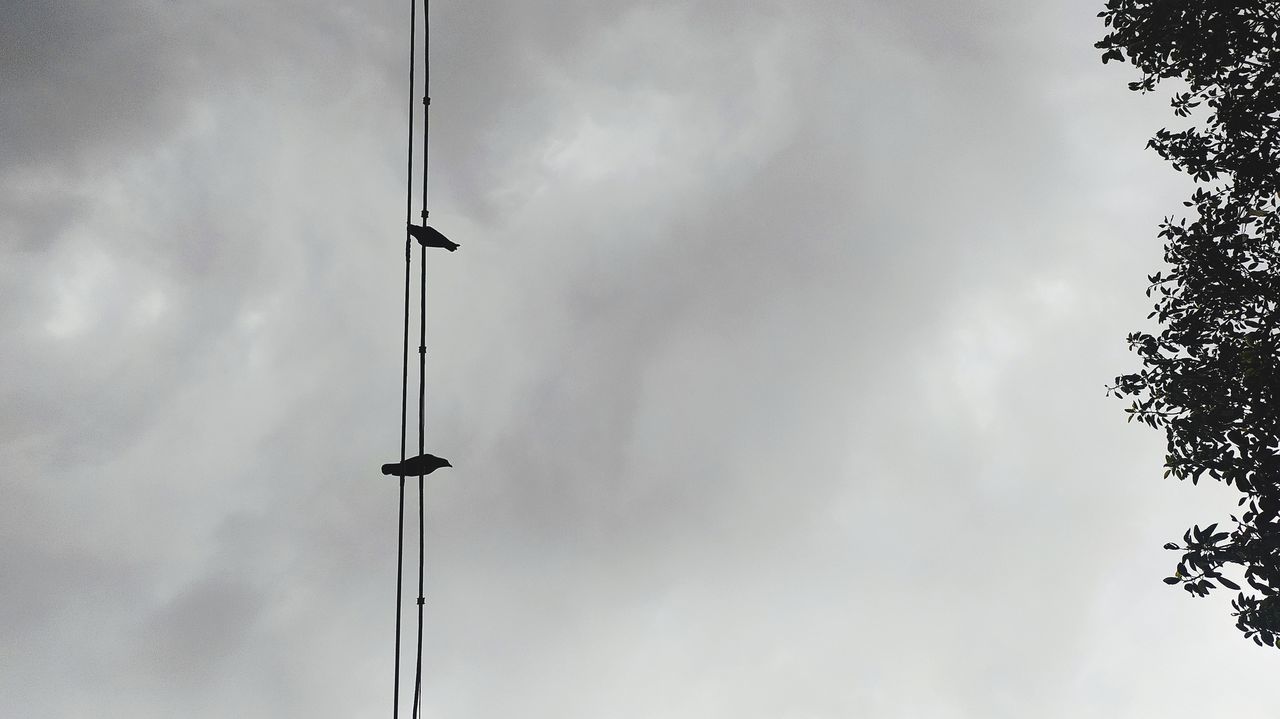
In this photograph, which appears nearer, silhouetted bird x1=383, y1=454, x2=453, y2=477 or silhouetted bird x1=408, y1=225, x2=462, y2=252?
silhouetted bird x1=383, y1=454, x2=453, y2=477

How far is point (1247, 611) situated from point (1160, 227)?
4856mm

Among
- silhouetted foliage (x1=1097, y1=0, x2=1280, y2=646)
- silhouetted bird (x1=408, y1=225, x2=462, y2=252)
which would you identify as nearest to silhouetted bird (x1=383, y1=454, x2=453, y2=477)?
silhouetted bird (x1=408, y1=225, x2=462, y2=252)

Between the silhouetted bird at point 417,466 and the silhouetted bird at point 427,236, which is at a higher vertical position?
the silhouetted bird at point 427,236

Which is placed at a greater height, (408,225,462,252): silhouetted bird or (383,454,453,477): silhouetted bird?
(408,225,462,252): silhouetted bird

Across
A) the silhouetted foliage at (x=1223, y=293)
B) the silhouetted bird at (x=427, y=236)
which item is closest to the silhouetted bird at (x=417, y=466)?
the silhouetted bird at (x=427, y=236)

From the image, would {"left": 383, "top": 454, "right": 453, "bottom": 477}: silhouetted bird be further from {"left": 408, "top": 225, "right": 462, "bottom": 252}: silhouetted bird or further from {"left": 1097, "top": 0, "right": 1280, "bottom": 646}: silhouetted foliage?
{"left": 1097, "top": 0, "right": 1280, "bottom": 646}: silhouetted foliage

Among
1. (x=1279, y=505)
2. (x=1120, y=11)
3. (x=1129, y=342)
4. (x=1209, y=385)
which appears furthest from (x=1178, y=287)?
(x=1120, y=11)

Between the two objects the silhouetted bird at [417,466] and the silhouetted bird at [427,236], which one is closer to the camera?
the silhouetted bird at [417,466]

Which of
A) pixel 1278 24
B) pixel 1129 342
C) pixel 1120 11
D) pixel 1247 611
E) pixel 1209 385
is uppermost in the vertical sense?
pixel 1120 11

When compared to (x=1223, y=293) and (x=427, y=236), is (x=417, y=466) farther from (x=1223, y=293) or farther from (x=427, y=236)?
(x=1223, y=293)

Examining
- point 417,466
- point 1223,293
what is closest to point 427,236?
point 417,466

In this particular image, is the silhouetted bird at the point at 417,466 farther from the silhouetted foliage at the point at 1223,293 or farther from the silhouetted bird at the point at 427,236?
the silhouetted foliage at the point at 1223,293

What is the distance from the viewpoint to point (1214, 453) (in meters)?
8.77

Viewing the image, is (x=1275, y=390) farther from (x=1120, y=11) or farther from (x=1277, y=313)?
(x=1120, y=11)
